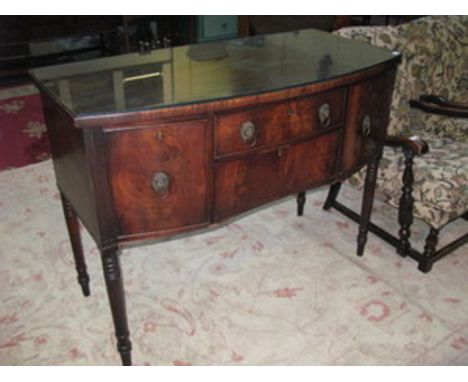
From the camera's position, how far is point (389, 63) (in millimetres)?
1728

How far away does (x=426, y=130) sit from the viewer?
8.25ft

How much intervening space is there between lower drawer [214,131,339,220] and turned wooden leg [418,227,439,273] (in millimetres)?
682

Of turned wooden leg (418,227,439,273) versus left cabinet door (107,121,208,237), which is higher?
left cabinet door (107,121,208,237)

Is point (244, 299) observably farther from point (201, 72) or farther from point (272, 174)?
point (201, 72)

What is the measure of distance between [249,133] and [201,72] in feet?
0.98

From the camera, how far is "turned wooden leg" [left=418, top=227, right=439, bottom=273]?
2125mm

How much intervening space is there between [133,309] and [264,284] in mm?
571

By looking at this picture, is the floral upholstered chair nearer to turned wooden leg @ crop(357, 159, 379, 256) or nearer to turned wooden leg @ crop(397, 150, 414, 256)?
turned wooden leg @ crop(397, 150, 414, 256)

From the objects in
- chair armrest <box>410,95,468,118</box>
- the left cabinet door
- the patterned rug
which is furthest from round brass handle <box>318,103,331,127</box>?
the patterned rug

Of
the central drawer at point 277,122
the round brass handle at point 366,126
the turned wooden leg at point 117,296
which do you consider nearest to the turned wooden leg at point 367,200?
the round brass handle at point 366,126

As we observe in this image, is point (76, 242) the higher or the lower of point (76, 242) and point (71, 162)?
the lower

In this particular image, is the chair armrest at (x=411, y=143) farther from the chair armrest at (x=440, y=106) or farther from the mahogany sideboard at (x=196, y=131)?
the chair armrest at (x=440, y=106)

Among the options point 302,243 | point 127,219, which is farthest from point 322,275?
point 127,219

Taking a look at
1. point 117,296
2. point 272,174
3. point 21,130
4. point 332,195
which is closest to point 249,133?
point 272,174
